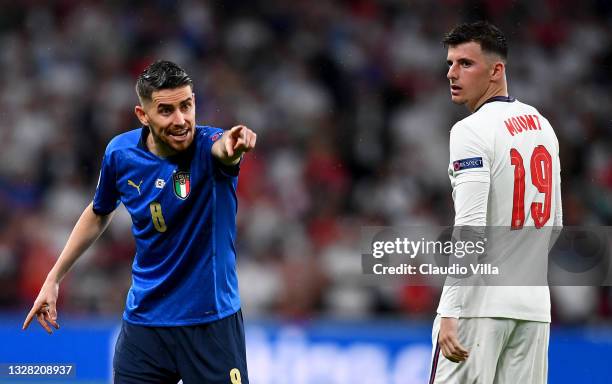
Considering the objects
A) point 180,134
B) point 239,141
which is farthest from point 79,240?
point 239,141

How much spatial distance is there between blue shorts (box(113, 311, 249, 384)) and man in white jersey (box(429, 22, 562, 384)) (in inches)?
35.0

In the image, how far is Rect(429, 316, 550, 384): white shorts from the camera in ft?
13.7

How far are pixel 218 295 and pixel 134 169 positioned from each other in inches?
26.9

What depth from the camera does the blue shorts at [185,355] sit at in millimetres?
4188

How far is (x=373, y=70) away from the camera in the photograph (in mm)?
11938

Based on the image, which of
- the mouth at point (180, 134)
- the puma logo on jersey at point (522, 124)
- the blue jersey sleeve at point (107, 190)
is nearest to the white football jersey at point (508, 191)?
the puma logo on jersey at point (522, 124)

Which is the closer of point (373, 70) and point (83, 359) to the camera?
point (83, 359)

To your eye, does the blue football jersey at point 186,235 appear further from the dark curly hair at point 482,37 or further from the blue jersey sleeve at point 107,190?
the dark curly hair at point 482,37

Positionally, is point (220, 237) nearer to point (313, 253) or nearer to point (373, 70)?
point (313, 253)

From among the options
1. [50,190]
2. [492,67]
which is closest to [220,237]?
[492,67]

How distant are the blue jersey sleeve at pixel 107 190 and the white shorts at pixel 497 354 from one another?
160cm

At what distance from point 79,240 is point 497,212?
194 centimetres

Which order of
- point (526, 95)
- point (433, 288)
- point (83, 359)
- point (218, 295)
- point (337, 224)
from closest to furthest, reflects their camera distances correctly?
point (218, 295) < point (83, 359) < point (433, 288) < point (337, 224) < point (526, 95)

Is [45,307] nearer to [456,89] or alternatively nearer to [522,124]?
[456,89]
